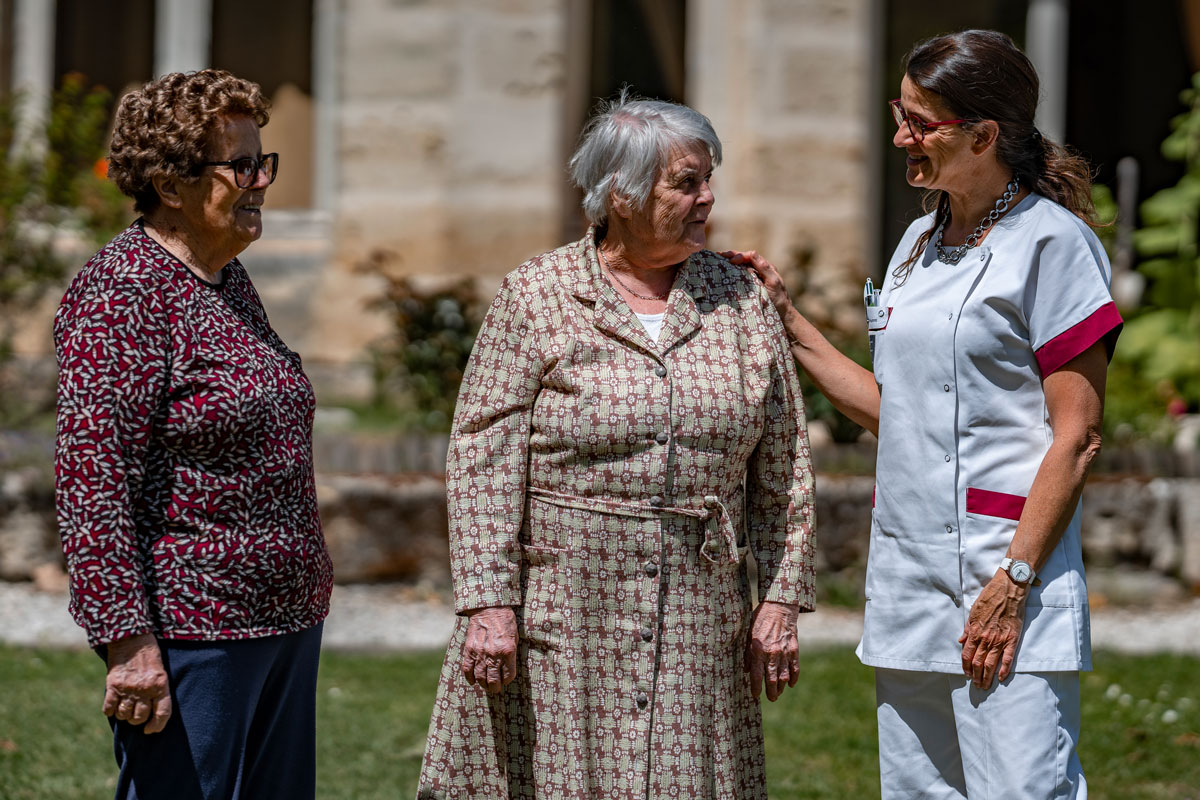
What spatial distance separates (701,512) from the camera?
307 cm

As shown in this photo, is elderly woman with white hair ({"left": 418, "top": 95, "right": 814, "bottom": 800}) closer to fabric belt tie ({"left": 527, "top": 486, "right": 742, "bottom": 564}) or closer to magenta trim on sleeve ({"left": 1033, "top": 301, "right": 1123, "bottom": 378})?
fabric belt tie ({"left": 527, "top": 486, "right": 742, "bottom": 564})

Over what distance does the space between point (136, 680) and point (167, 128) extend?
1069mm

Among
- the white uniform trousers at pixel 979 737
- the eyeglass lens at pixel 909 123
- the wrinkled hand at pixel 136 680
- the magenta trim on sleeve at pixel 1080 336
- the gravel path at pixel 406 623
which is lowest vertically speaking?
the gravel path at pixel 406 623

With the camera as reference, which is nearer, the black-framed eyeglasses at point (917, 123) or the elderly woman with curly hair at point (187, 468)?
the elderly woman with curly hair at point (187, 468)

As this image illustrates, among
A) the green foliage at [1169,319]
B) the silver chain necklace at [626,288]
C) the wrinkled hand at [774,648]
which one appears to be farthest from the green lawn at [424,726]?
the green foliage at [1169,319]

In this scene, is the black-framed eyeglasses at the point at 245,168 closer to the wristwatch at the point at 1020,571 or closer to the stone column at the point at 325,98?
the wristwatch at the point at 1020,571

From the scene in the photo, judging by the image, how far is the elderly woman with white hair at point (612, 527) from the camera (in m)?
3.03

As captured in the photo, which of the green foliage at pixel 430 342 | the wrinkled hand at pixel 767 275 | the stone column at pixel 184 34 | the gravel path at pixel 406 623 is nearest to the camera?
the wrinkled hand at pixel 767 275

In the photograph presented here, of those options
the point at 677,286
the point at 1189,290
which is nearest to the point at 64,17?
the point at 1189,290

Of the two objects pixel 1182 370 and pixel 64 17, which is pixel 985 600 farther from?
pixel 64 17

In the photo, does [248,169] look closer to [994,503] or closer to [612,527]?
[612,527]

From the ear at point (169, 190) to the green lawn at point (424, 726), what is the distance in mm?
2227

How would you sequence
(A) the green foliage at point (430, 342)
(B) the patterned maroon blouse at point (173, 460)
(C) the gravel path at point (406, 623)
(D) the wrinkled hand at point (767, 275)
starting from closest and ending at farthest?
(B) the patterned maroon blouse at point (173, 460)
(D) the wrinkled hand at point (767, 275)
(C) the gravel path at point (406, 623)
(A) the green foliage at point (430, 342)

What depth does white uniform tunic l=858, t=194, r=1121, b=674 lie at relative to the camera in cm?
284
